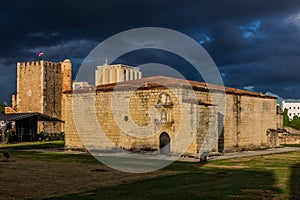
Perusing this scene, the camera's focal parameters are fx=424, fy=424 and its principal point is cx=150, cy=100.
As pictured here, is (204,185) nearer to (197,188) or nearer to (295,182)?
(197,188)

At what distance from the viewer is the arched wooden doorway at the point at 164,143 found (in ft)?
77.5

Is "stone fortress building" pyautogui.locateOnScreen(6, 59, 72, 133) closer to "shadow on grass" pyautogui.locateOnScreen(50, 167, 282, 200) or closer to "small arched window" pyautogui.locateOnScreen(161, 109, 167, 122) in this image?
"small arched window" pyautogui.locateOnScreen(161, 109, 167, 122)

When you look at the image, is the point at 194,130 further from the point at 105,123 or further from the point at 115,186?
the point at 115,186

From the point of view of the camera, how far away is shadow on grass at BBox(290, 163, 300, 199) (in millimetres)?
10672

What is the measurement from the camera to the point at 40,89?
49.1m

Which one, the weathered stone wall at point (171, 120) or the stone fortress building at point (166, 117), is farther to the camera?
the stone fortress building at point (166, 117)

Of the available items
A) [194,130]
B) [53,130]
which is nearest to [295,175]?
[194,130]

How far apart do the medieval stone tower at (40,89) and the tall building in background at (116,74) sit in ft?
33.1

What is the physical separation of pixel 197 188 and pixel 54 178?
474 cm

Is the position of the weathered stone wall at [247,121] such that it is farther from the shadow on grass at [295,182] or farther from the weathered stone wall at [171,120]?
the shadow on grass at [295,182]

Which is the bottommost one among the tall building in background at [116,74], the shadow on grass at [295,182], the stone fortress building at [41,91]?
the shadow on grass at [295,182]

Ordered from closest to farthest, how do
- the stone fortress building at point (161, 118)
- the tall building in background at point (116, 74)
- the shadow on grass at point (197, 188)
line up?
the shadow on grass at point (197, 188) → the stone fortress building at point (161, 118) → the tall building in background at point (116, 74)

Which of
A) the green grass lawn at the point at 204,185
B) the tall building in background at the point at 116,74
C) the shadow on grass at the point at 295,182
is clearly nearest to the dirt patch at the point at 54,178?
the green grass lawn at the point at 204,185

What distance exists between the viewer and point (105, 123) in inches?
1032
